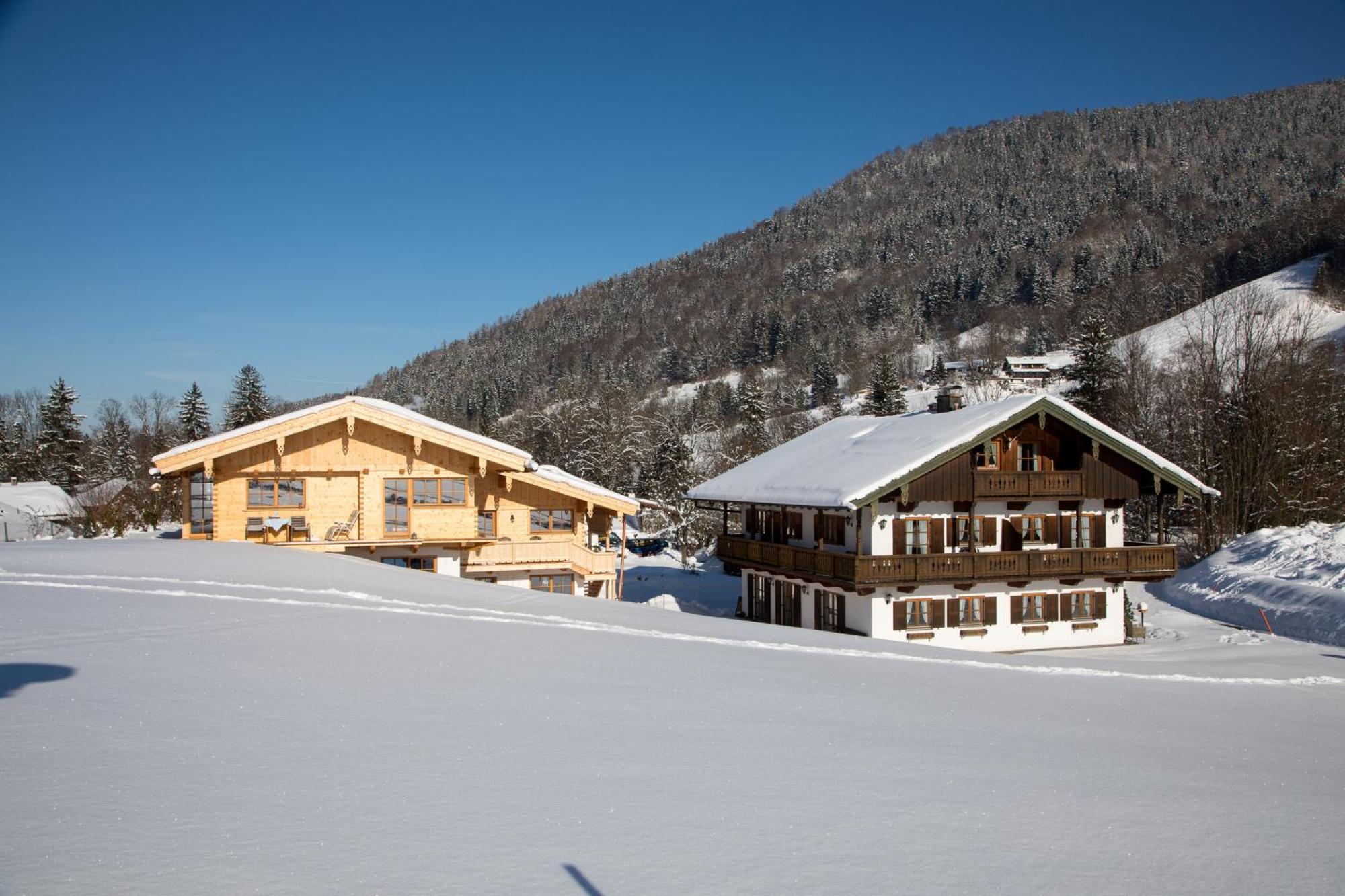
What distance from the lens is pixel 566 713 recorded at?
29.1ft

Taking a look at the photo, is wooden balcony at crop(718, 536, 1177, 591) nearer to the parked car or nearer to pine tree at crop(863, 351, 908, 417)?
the parked car

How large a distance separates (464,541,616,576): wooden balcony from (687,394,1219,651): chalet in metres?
6.65

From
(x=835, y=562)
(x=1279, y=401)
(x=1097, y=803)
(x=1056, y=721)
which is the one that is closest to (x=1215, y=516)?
(x=1279, y=401)

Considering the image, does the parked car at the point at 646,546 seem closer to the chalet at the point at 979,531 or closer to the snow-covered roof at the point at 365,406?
the chalet at the point at 979,531

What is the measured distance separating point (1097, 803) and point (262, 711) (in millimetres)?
7090

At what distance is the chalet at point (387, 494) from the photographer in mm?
27109

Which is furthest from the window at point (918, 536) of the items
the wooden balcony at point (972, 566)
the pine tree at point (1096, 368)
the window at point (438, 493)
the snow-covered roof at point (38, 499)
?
the snow-covered roof at point (38, 499)

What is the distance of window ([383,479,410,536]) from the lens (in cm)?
2827

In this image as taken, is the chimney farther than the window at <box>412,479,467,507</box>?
Yes

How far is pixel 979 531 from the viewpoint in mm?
29594

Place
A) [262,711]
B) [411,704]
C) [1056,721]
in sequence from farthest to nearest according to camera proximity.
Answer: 1. [1056,721]
2. [411,704]
3. [262,711]

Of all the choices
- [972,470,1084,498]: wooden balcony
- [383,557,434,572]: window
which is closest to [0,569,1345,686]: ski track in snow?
[972,470,1084,498]: wooden balcony

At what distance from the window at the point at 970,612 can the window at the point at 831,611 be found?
3683 mm

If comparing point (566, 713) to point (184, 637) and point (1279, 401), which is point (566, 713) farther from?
point (1279, 401)
